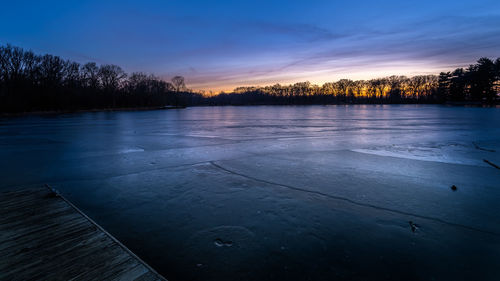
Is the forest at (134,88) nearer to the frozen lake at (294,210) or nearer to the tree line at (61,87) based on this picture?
the tree line at (61,87)

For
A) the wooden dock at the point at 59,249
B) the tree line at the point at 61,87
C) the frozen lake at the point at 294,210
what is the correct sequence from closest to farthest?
the wooden dock at the point at 59,249 < the frozen lake at the point at 294,210 < the tree line at the point at 61,87

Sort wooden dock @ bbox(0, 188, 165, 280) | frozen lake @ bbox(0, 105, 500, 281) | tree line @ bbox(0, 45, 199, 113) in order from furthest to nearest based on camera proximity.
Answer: tree line @ bbox(0, 45, 199, 113) < frozen lake @ bbox(0, 105, 500, 281) < wooden dock @ bbox(0, 188, 165, 280)

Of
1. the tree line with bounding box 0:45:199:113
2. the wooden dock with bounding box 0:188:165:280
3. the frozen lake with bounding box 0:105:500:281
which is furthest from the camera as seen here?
the tree line with bounding box 0:45:199:113

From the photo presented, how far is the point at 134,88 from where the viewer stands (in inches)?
3282

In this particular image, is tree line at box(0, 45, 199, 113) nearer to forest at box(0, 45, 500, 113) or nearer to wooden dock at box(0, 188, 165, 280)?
forest at box(0, 45, 500, 113)

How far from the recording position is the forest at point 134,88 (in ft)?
149

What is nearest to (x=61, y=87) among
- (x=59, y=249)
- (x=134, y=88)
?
(x=134, y=88)

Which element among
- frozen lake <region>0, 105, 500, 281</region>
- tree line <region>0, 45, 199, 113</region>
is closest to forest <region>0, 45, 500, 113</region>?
tree line <region>0, 45, 199, 113</region>

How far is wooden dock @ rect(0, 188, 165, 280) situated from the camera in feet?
7.34

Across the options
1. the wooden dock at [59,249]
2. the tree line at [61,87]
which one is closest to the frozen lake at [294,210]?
the wooden dock at [59,249]

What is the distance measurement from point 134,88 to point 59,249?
92.0 m

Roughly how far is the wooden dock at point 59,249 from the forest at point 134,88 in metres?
50.7

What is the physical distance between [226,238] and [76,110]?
67012 mm

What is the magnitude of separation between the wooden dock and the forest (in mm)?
50682
